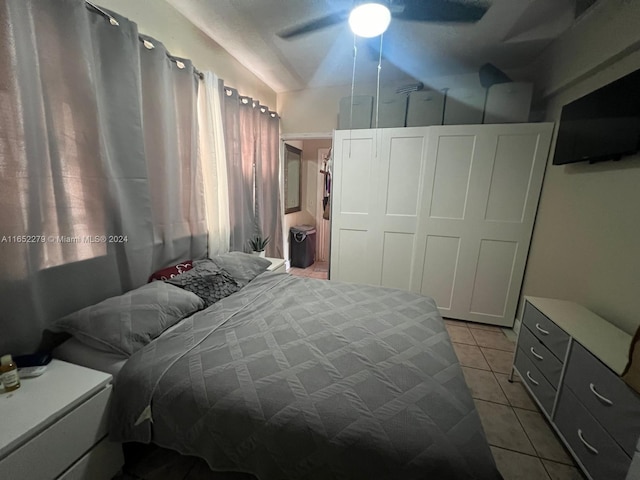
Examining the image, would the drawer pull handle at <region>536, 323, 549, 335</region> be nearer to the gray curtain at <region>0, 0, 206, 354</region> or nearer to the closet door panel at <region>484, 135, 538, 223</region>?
Answer: the closet door panel at <region>484, 135, 538, 223</region>

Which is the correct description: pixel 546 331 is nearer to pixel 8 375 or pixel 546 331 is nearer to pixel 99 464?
pixel 99 464

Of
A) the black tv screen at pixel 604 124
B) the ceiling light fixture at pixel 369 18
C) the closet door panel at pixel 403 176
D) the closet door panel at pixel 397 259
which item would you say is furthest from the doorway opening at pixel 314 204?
the black tv screen at pixel 604 124

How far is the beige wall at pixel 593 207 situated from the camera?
143cm

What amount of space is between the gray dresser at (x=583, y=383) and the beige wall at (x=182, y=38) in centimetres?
311

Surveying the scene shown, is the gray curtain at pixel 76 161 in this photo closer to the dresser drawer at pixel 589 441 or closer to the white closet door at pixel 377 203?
the white closet door at pixel 377 203

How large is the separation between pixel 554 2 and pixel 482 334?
8.57 ft

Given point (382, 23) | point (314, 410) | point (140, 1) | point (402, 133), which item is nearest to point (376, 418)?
point (314, 410)

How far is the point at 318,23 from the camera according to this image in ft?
5.66

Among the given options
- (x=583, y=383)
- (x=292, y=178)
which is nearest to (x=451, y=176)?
(x=583, y=383)

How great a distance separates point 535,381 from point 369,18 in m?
2.38

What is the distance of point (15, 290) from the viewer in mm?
1119

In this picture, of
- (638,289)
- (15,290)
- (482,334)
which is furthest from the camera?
(482,334)

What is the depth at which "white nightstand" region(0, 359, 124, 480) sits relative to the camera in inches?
32.0

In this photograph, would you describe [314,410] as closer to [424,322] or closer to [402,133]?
[424,322]
